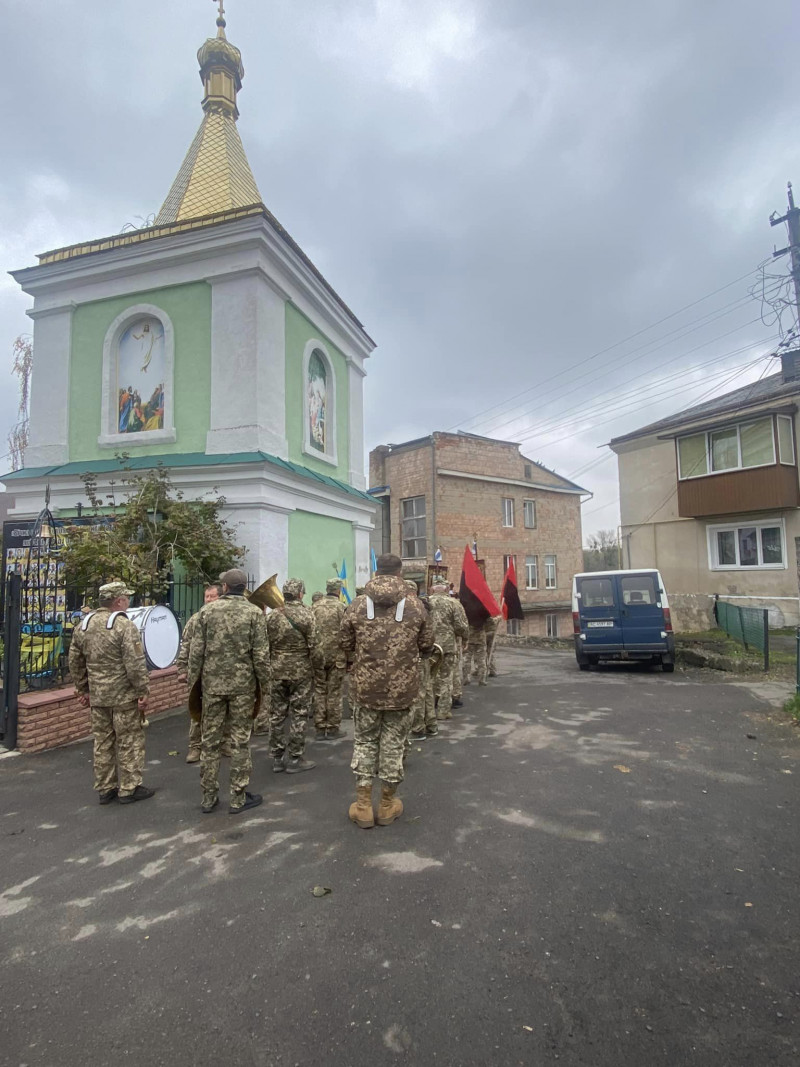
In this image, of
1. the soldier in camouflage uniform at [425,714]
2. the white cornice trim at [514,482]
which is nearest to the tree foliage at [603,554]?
the white cornice trim at [514,482]

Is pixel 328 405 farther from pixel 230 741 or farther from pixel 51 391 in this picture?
pixel 230 741

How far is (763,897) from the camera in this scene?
318 cm

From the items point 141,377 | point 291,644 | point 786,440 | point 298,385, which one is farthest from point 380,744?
point 786,440

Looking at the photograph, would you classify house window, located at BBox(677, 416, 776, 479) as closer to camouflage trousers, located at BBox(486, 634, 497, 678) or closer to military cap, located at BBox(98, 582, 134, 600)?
camouflage trousers, located at BBox(486, 634, 497, 678)

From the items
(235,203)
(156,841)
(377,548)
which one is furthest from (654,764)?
(377,548)

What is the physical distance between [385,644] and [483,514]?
2240cm

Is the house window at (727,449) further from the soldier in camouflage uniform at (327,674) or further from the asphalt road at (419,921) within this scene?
the soldier in camouflage uniform at (327,674)

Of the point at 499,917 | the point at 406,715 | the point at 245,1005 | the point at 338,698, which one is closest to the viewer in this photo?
the point at 245,1005

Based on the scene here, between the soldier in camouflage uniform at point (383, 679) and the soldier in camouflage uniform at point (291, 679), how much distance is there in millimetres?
1391

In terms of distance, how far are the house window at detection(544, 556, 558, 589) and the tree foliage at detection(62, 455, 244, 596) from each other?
22017 millimetres

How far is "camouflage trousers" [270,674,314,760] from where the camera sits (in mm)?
5703

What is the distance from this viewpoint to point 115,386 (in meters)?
12.1

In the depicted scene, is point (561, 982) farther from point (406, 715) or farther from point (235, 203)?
point (235, 203)

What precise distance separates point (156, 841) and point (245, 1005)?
1.98 metres
